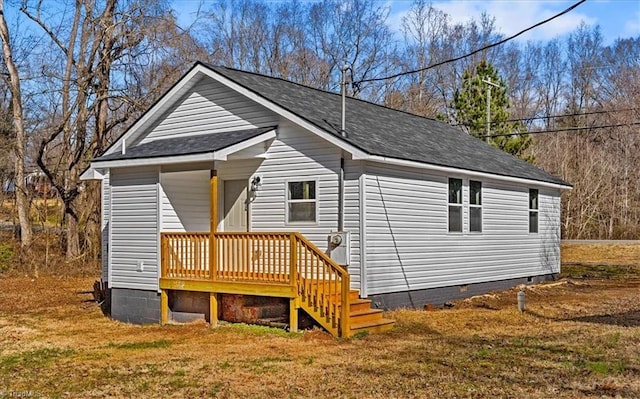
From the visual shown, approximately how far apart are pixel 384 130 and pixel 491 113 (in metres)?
18.9

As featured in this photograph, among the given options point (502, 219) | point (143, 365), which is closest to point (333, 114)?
point (502, 219)

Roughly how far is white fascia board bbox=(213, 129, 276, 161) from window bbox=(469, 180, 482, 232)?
5.31 m

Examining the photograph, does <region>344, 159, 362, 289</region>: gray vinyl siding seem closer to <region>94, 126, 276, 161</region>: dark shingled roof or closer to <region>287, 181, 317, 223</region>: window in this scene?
<region>287, 181, 317, 223</region>: window

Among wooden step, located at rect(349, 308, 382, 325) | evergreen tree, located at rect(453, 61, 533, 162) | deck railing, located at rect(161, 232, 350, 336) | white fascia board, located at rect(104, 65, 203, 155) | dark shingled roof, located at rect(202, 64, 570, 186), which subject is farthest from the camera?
evergreen tree, located at rect(453, 61, 533, 162)

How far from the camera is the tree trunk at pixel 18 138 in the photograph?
90.5ft

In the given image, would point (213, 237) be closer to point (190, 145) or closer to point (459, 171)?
point (190, 145)

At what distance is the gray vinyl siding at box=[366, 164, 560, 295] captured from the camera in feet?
45.3

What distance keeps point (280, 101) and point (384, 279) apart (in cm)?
406

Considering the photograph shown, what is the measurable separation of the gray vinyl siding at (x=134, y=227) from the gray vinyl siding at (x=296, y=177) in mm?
2110

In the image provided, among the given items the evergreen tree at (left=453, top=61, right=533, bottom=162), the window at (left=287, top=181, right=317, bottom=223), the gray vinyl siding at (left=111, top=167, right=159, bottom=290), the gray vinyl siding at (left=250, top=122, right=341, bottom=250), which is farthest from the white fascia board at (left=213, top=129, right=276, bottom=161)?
the evergreen tree at (left=453, top=61, right=533, bottom=162)

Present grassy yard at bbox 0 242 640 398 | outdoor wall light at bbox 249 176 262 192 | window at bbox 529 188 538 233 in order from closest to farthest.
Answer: grassy yard at bbox 0 242 640 398 < outdoor wall light at bbox 249 176 262 192 < window at bbox 529 188 538 233

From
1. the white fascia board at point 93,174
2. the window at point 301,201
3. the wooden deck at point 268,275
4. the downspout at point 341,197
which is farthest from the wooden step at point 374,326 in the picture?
the white fascia board at point 93,174

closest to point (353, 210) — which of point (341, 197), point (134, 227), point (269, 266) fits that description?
point (341, 197)

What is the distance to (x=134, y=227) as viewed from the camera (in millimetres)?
15164
